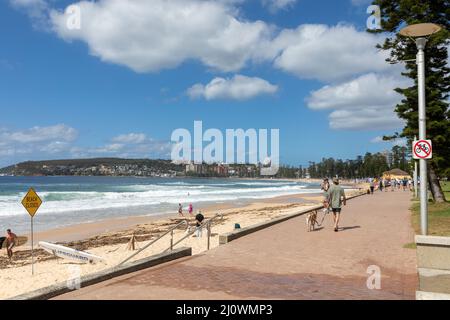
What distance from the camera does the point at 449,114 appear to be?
2075 cm

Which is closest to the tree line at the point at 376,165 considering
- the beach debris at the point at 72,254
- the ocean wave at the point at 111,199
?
the ocean wave at the point at 111,199

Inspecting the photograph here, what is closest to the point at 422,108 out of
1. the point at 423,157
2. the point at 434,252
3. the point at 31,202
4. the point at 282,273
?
the point at 423,157

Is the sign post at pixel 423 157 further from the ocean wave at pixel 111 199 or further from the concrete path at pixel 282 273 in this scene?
the ocean wave at pixel 111 199

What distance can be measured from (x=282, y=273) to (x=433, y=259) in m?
2.46

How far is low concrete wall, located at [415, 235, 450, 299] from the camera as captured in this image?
249 inches

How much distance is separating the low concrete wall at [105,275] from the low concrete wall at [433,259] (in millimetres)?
4632

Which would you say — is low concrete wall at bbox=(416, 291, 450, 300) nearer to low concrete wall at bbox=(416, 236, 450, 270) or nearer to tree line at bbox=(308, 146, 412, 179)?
low concrete wall at bbox=(416, 236, 450, 270)

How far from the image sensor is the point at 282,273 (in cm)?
720

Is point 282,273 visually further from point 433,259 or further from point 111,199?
point 111,199
